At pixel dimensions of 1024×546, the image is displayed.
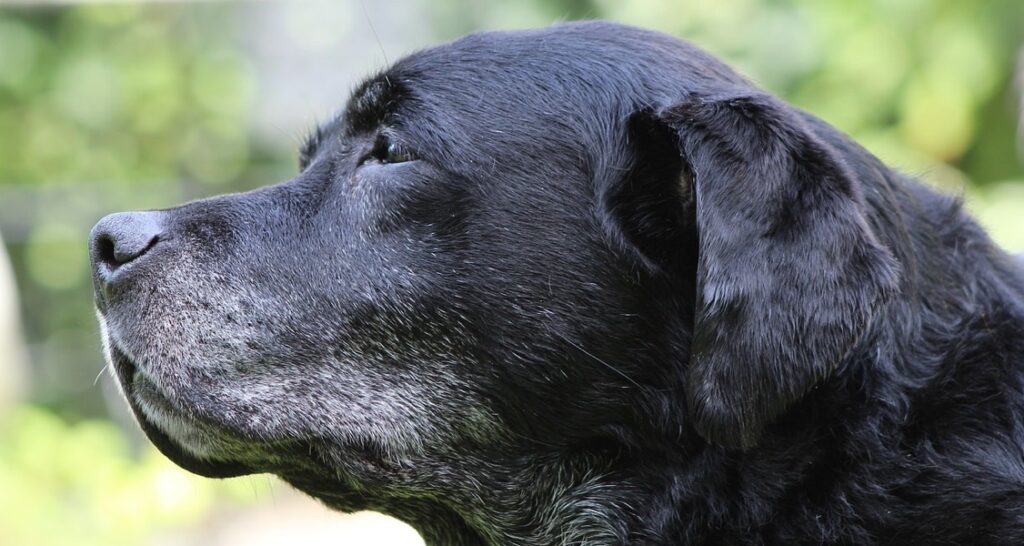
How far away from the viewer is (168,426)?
3184mm

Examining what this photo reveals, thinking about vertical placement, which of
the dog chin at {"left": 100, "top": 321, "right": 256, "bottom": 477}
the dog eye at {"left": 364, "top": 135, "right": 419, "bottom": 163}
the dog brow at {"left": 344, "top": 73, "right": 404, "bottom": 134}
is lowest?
→ the dog chin at {"left": 100, "top": 321, "right": 256, "bottom": 477}

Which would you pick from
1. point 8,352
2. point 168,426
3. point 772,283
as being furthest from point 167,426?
point 8,352

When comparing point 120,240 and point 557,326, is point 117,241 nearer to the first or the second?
point 120,240

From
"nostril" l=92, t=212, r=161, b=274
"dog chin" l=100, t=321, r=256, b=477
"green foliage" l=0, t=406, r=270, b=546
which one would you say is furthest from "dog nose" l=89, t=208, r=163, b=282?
"green foliage" l=0, t=406, r=270, b=546

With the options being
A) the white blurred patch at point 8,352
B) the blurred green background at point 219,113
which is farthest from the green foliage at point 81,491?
the white blurred patch at point 8,352

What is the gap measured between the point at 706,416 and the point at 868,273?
482 millimetres

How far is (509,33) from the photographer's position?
3428 mm

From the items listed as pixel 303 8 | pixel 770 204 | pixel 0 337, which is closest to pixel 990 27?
pixel 303 8

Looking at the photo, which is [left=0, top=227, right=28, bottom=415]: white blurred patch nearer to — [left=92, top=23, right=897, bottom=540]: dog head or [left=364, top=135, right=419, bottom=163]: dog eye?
[left=92, top=23, right=897, bottom=540]: dog head

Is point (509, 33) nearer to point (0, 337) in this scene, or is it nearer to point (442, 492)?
point (442, 492)

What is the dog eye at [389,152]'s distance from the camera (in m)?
3.26

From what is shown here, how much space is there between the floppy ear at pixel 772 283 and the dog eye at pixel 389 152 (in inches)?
32.7

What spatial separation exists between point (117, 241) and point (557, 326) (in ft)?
3.84

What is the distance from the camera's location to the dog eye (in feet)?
10.7
